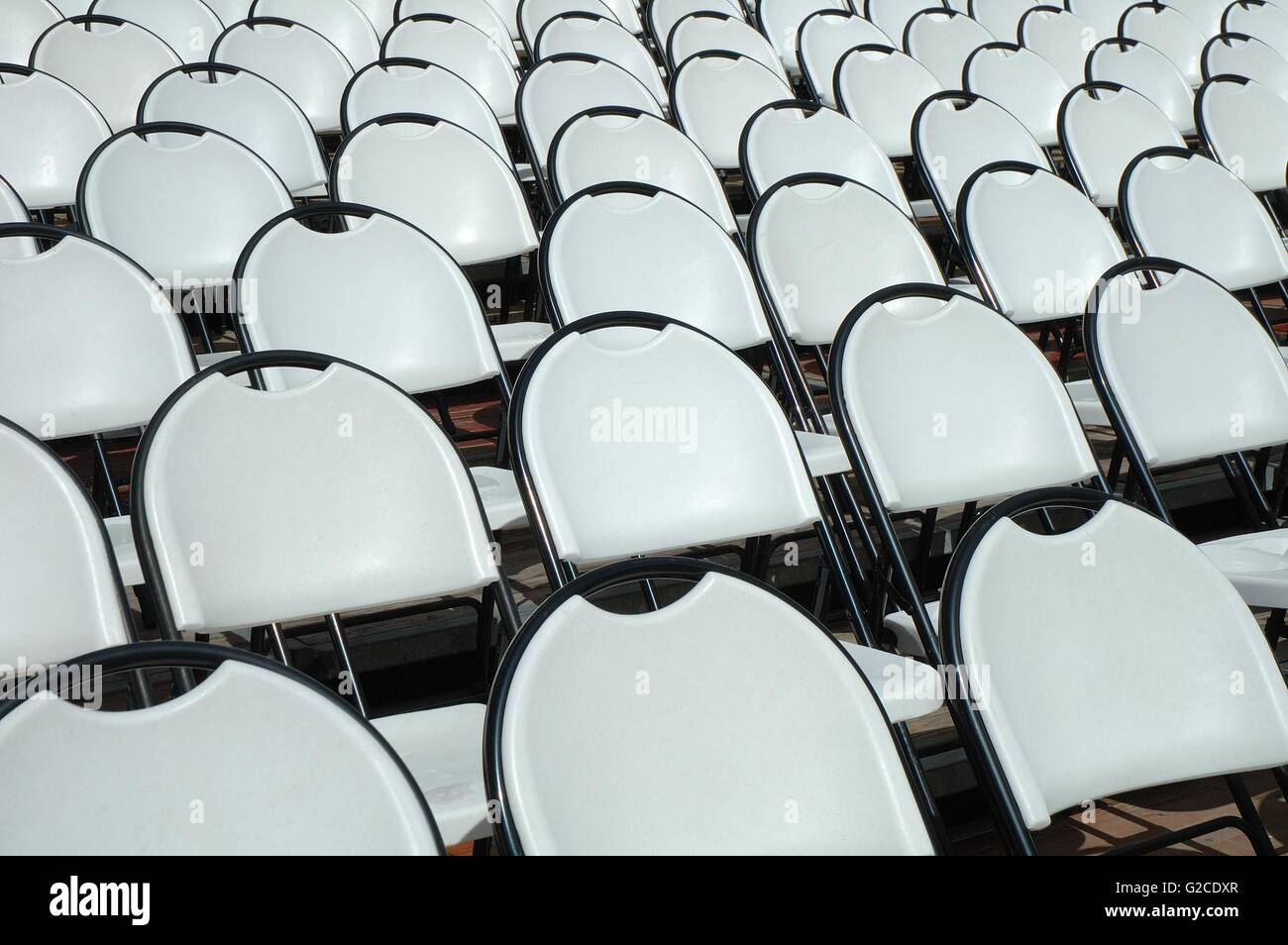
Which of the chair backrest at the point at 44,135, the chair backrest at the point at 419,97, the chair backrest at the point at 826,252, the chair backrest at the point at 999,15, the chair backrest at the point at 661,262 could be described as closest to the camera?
the chair backrest at the point at 661,262

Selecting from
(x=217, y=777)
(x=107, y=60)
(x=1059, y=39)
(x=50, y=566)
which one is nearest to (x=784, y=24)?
(x=1059, y=39)

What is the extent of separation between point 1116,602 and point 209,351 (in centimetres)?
205

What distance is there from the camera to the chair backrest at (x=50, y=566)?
1.49 m

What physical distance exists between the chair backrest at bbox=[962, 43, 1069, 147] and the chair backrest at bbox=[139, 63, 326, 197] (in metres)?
2.58

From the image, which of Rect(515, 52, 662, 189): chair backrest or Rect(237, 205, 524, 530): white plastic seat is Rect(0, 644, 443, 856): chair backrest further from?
Rect(515, 52, 662, 189): chair backrest

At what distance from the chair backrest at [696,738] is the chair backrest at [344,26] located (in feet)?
13.2

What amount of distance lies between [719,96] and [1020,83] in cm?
138

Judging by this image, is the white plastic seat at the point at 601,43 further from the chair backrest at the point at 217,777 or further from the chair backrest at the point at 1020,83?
the chair backrest at the point at 217,777

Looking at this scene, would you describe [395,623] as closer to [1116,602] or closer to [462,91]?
[1116,602]

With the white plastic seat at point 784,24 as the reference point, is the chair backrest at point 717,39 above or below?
below

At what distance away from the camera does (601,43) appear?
486 cm

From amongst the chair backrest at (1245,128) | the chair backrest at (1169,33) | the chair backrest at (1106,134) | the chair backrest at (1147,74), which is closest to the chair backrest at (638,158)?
the chair backrest at (1106,134)

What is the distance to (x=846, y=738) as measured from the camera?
53.3 inches

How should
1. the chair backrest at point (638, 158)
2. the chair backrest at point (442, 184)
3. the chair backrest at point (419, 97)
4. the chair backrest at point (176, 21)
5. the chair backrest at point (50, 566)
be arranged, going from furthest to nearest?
the chair backrest at point (176, 21) → the chair backrest at point (419, 97) → the chair backrest at point (638, 158) → the chair backrest at point (442, 184) → the chair backrest at point (50, 566)
